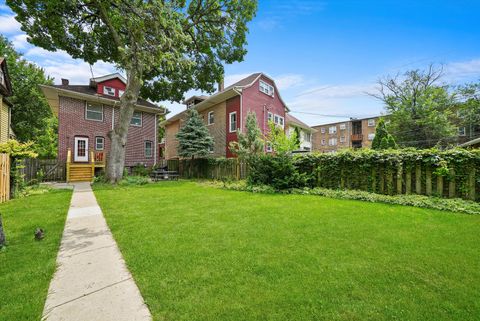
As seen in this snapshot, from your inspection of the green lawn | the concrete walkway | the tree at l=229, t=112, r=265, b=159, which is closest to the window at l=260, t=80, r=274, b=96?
the tree at l=229, t=112, r=265, b=159

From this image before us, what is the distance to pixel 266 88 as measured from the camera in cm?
2028

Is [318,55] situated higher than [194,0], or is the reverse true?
[194,0]

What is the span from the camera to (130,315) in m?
1.88

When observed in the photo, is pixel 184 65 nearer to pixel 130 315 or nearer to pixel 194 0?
pixel 130 315

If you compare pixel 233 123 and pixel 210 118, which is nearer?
pixel 233 123

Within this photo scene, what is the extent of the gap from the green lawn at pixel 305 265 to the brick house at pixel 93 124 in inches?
581

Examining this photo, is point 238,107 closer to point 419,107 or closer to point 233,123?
point 233,123

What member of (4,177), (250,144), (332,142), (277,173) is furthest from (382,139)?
(332,142)

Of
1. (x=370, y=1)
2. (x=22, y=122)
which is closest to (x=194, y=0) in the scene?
(x=370, y=1)

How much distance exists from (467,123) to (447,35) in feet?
70.7

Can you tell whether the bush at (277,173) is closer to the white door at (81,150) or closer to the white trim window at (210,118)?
the white trim window at (210,118)

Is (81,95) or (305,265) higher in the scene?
(81,95)

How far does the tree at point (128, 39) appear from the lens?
9.97 meters

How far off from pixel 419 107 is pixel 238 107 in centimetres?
2448
